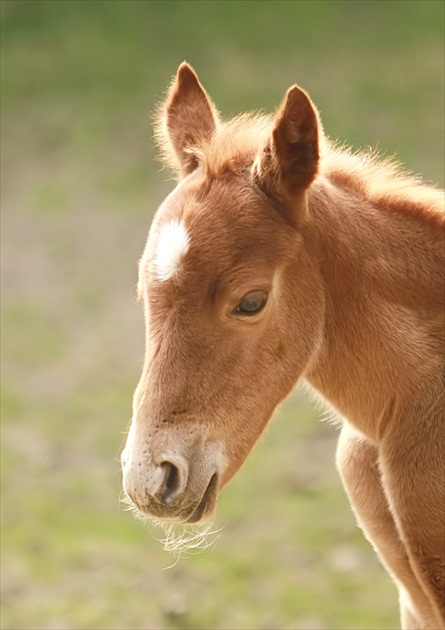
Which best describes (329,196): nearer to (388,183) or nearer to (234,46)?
(388,183)

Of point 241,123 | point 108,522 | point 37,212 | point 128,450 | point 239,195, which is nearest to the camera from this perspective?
point 128,450

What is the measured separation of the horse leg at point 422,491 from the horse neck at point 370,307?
95 mm

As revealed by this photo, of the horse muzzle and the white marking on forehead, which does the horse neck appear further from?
the horse muzzle

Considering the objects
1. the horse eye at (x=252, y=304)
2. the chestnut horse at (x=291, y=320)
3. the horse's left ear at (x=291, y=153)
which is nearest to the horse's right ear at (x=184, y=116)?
the chestnut horse at (x=291, y=320)

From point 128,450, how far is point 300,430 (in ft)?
14.6

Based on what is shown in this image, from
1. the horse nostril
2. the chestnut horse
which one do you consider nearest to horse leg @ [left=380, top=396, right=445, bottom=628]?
the chestnut horse

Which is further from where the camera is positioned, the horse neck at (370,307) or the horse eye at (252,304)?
the horse neck at (370,307)

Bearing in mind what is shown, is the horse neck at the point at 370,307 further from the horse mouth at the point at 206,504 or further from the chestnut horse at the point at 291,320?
the horse mouth at the point at 206,504

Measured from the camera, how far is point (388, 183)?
3289 mm

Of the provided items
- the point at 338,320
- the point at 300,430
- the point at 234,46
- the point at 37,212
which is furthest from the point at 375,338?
the point at 234,46

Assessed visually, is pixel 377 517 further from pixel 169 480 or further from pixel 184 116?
pixel 184 116

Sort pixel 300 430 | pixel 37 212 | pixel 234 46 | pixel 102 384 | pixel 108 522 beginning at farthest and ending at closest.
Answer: pixel 234 46 → pixel 37 212 → pixel 102 384 → pixel 300 430 → pixel 108 522

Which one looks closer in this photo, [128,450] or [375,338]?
[128,450]

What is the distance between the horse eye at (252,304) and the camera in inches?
112
